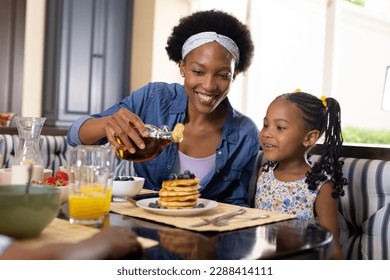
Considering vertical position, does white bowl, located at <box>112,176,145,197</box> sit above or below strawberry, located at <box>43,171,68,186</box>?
below

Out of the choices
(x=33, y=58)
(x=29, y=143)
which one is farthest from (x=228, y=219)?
(x=33, y=58)

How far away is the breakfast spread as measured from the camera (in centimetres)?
119

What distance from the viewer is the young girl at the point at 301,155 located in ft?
5.54

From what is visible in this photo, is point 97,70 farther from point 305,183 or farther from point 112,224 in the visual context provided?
point 112,224

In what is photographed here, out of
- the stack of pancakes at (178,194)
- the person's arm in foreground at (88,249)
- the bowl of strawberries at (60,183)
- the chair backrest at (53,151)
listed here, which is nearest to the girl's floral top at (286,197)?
the stack of pancakes at (178,194)

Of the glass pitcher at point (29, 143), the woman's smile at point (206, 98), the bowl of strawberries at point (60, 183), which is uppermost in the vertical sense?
the woman's smile at point (206, 98)

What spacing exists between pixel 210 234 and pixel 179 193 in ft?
0.68

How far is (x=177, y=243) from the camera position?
0.92m

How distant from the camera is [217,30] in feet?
6.36

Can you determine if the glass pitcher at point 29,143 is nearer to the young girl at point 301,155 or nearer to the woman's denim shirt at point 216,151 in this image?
the woman's denim shirt at point 216,151

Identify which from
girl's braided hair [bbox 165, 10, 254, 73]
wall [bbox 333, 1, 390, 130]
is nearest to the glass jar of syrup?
girl's braided hair [bbox 165, 10, 254, 73]

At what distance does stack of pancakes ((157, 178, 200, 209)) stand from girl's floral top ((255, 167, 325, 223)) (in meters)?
0.56

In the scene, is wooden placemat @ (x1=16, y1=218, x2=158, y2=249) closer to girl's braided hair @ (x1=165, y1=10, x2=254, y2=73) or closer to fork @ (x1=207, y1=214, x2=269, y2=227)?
fork @ (x1=207, y1=214, x2=269, y2=227)
